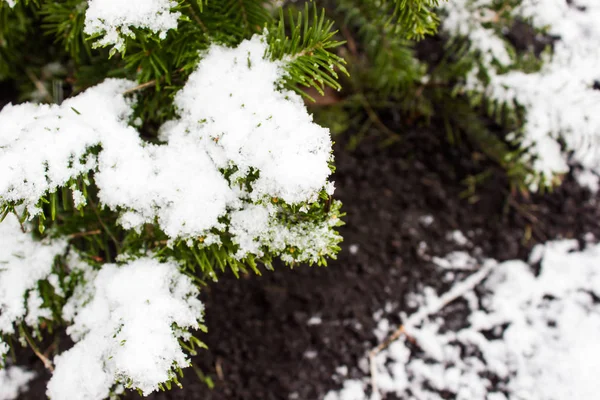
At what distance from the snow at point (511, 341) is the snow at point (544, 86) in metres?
0.38

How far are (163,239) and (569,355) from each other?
1.23 m

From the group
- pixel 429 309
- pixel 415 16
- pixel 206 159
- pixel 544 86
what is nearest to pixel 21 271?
pixel 206 159

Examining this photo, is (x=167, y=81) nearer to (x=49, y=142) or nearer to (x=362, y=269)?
(x=49, y=142)

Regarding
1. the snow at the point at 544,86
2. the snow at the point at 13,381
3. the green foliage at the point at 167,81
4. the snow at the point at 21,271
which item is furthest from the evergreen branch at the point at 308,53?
the snow at the point at 13,381

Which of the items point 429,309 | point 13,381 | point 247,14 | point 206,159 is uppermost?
point 247,14

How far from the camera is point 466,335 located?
1.36m

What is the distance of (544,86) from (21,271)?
1287 millimetres

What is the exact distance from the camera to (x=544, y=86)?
3.81 feet

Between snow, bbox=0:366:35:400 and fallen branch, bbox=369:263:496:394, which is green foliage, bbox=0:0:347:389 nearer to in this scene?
snow, bbox=0:366:35:400

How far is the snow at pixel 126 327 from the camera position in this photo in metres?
0.65

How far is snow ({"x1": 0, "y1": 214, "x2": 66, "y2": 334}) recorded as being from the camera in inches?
32.5

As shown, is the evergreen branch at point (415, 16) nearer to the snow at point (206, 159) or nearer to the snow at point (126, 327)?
the snow at point (206, 159)

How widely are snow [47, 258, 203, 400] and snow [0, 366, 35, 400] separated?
45cm

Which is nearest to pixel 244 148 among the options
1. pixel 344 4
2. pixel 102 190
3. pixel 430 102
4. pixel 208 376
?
pixel 102 190
